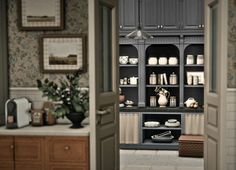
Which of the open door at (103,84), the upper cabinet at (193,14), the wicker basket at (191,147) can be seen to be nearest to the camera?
the open door at (103,84)

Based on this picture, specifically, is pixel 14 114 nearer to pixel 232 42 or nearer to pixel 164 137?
pixel 232 42

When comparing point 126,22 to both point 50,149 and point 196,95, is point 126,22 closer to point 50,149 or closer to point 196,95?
point 196,95

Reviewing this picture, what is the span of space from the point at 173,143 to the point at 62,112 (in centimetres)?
407

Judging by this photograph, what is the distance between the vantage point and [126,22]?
26.0ft

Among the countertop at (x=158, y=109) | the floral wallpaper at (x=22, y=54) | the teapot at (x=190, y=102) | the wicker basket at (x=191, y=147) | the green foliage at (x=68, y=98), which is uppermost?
the floral wallpaper at (x=22, y=54)

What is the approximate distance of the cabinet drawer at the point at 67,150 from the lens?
13.8 feet

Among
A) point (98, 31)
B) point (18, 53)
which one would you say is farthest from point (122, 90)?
point (98, 31)

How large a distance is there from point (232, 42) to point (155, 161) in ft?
9.33

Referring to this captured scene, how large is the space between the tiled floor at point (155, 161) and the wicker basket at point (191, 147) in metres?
0.13

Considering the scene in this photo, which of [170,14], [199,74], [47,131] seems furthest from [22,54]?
[199,74]

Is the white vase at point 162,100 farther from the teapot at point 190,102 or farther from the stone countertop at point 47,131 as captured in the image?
the stone countertop at point 47,131

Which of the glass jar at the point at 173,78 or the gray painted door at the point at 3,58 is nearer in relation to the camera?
the gray painted door at the point at 3,58

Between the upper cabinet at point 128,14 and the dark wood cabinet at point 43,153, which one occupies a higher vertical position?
the upper cabinet at point 128,14

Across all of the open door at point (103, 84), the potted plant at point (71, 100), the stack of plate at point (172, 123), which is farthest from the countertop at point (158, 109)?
the potted plant at point (71, 100)
